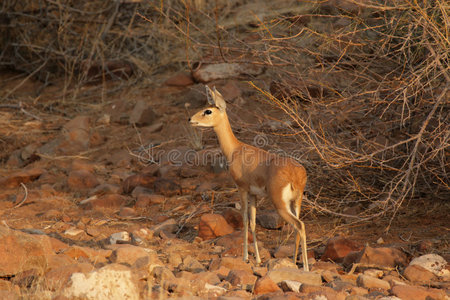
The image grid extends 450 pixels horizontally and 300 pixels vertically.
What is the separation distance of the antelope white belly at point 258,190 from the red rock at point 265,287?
1.38 m

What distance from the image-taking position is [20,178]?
9711mm

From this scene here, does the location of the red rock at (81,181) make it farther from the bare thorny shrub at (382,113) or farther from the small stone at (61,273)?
the small stone at (61,273)

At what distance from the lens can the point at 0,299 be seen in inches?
175

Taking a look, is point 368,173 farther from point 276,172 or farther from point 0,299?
point 0,299

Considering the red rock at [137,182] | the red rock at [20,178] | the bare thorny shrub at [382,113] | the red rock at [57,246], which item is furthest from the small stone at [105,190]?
the bare thorny shrub at [382,113]

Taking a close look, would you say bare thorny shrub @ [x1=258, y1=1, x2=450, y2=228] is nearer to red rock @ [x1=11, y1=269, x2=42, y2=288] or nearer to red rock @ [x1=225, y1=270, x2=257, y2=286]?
red rock @ [x1=225, y1=270, x2=257, y2=286]

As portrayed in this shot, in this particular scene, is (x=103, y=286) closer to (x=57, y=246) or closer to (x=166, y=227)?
(x=57, y=246)

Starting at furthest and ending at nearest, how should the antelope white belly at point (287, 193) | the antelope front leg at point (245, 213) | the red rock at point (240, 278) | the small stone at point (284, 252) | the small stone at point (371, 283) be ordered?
the small stone at point (284, 252)
the antelope front leg at point (245, 213)
the antelope white belly at point (287, 193)
the red rock at point (240, 278)
the small stone at point (371, 283)

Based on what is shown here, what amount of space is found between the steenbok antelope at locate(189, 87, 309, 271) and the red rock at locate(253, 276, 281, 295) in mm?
770

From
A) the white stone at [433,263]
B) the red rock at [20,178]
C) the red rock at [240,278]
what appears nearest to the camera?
the red rock at [240,278]

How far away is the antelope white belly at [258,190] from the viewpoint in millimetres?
6191

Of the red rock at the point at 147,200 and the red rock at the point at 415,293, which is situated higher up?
the red rock at the point at 415,293

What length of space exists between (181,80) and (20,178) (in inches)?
169

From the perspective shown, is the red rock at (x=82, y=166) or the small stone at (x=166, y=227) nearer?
the small stone at (x=166, y=227)
